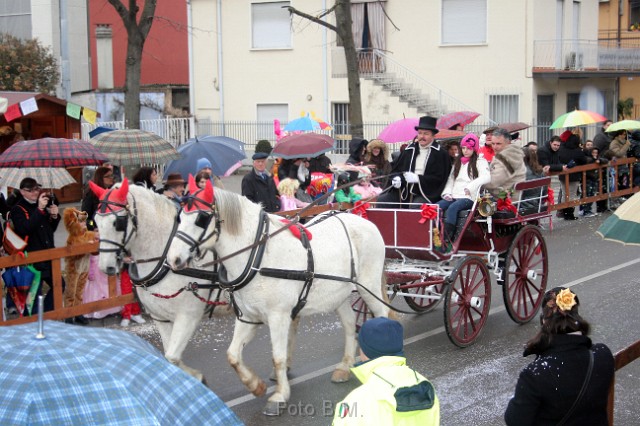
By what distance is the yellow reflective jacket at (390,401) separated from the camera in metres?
3.77

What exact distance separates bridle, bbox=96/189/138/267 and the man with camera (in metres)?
2.56

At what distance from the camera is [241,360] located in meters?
7.40

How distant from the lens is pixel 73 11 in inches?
1113

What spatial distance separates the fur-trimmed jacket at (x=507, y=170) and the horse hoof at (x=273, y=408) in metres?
3.92

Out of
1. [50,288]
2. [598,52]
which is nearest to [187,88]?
[598,52]

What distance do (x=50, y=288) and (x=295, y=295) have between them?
3647mm

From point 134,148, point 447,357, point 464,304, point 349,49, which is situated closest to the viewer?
point 447,357

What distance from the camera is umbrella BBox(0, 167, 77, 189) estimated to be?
11586 millimetres

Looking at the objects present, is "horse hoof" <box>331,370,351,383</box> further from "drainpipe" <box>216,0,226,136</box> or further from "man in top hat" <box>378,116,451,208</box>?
"drainpipe" <box>216,0,226,136</box>

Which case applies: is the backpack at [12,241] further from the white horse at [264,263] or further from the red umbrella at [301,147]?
the red umbrella at [301,147]

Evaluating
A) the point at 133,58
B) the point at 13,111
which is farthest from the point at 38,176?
the point at 133,58

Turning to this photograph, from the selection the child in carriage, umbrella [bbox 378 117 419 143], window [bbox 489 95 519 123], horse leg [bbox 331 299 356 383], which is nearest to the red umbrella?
umbrella [bbox 378 117 419 143]

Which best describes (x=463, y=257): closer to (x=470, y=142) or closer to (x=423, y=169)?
(x=423, y=169)

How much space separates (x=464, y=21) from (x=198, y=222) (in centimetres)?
2341
